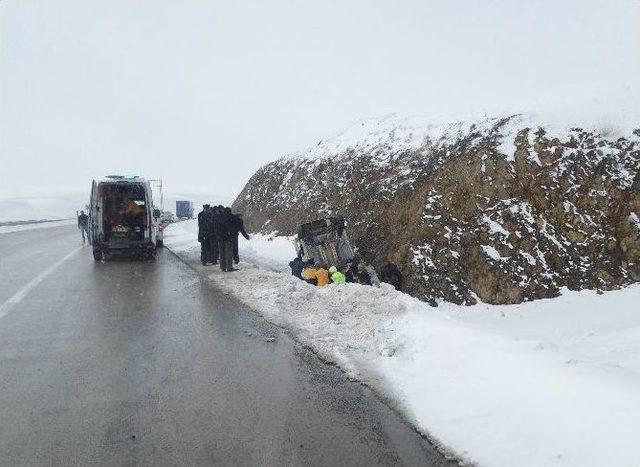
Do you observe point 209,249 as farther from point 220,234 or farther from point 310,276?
point 310,276

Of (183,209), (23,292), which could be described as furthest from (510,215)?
(183,209)

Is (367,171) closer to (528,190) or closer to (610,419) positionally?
(528,190)

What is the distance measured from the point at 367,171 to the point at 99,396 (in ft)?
49.3

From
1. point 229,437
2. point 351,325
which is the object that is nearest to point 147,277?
point 351,325

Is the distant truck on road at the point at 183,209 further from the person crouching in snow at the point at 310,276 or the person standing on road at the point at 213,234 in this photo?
the person crouching in snow at the point at 310,276

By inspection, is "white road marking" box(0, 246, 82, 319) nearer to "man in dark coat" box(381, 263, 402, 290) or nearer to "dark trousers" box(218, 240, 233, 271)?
"dark trousers" box(218, 240, 233, 271)

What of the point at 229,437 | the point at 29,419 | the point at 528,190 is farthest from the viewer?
the point at 528,190

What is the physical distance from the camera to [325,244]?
13195 millimetres

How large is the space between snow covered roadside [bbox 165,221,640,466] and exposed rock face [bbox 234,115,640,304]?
1.28 metres

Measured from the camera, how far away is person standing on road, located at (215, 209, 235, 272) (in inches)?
528

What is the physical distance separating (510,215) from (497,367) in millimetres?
7617

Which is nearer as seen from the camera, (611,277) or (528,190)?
(611,277)

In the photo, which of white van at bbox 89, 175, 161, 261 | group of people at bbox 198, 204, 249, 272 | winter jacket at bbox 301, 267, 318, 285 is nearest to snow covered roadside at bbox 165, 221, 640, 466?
winter jacket at bbox 301, 267, 318, 285

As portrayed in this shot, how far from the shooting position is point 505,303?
409 inches
